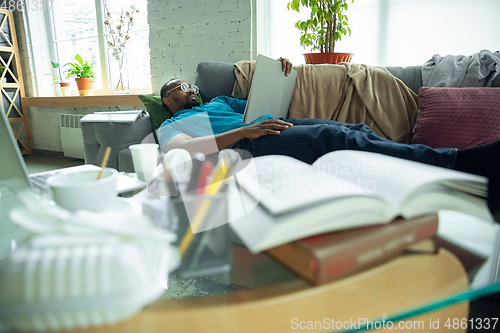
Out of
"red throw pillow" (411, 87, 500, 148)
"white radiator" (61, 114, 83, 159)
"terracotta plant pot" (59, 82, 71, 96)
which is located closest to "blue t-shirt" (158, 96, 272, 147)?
"red throw pillow" (411, 87, 500, 148)

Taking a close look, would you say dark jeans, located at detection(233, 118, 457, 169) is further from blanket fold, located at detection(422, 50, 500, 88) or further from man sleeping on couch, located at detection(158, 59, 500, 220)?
blanket fold, located at detection(422, 50, 500, 88)

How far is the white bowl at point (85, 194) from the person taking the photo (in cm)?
34

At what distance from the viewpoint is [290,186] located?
0.35 meters

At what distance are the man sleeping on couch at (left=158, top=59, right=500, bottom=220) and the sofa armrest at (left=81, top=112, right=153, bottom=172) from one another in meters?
0.22

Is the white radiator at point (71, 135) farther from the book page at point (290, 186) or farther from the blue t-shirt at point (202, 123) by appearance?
the book page at point (290, 186)

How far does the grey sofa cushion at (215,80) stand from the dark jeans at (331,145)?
0.81 meters

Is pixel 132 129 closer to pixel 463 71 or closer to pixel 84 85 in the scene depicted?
pixel 463 71

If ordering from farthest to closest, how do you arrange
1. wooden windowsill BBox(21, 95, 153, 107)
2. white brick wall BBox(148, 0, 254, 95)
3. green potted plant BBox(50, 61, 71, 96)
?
1. green potted plant BBox(50, 61, 71, 96)
2. wooden windowsill BBox(21, 95, 153, 107)
3. white brick wall BBox(148, 0, 254, 95)

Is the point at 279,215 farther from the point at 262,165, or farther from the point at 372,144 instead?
the point at 372,144

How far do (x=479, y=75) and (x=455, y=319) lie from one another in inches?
53.1

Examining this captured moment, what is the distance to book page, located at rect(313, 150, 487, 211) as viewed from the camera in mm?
330

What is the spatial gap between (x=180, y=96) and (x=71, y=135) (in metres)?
2.21

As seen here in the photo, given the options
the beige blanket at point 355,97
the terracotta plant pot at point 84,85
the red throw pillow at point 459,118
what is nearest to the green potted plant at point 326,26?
the beige blanket at point 355,97

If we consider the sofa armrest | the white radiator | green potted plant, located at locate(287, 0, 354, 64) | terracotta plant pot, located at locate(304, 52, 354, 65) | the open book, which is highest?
green potted plant, located at locate(287, 0, 354, 64)
